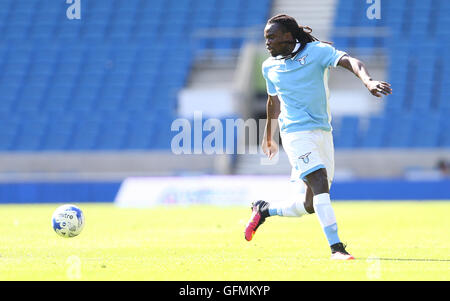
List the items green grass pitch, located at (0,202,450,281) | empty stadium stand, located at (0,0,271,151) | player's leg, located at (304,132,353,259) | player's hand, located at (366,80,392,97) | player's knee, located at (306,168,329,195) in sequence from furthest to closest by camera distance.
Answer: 1. empty stadium stand, located at (0,0,271,151)
2. player's knee, located at (306,168,329,195)
3. player's leg, located at (304,132,353,259)
4. player's hand, located at (366,80,392,97)
5. green grass pitch, located at (0,202,450,281)

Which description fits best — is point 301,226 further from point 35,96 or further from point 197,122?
point 35,96

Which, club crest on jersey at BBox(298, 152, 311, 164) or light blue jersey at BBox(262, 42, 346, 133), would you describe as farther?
light blue jersey at BBox(262, 42, 346, 133)

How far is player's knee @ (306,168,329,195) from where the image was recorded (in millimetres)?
8594

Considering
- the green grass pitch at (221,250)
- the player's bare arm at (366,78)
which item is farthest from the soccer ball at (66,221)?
the player's bare arm at (366,78)

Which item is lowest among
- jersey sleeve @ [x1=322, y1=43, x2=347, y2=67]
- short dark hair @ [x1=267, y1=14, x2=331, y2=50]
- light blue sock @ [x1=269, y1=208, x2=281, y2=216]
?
light blue sock @ [x1=269, y1=208, x2=281, y2=216]

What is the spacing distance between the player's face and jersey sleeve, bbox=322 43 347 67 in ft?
1.27

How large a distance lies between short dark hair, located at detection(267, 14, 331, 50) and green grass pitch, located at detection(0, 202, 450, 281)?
2.22 metres

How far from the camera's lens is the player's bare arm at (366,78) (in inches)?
301

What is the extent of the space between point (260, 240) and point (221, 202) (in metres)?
12.5

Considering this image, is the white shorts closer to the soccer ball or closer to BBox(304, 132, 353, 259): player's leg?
BBox(304, 132, 353, 259): player's leg

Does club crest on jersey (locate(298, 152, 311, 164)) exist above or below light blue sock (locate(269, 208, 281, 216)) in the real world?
above

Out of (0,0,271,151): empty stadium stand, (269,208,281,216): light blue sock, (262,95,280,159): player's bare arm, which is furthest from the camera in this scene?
(0,0,271,151): empty stadium stand

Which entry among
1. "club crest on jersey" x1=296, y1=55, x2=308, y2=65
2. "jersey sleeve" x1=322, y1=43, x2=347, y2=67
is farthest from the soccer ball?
"jersey sleeve" x1=322, y1=43, x2=347, y2=67
